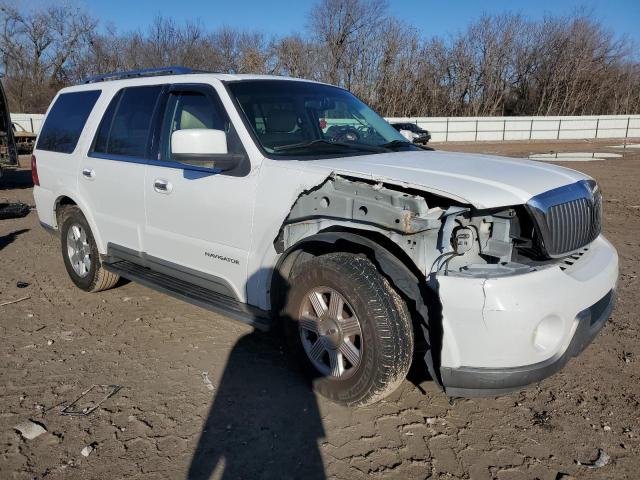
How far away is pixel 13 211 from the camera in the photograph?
9.27 meters

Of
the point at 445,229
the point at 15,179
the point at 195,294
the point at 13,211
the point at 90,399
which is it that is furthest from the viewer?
the point at 15,179

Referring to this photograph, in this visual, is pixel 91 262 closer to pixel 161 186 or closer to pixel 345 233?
pixel 161 186

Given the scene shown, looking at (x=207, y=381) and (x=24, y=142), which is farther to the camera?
(x=24, y=142)

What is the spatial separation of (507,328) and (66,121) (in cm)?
470

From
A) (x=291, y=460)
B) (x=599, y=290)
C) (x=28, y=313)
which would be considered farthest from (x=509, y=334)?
(x=28, y=313)

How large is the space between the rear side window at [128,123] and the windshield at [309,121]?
90cm

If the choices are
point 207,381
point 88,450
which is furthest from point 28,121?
point 88,450

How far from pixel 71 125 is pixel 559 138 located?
4476cm

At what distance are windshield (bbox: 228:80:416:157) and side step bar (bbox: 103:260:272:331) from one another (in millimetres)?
1087

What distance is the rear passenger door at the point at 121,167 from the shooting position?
4274mm

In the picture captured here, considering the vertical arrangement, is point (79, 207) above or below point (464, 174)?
below

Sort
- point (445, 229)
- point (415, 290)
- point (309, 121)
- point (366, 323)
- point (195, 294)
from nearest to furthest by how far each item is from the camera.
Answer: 1. point (445, 229)
2. point (415, 290)
3. point (366, 323)
4. point (195, 294)
5. point (309, 121)

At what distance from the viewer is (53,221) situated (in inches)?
218

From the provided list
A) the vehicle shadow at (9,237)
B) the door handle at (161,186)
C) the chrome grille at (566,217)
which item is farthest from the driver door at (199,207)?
the vehicle shadow at (9,237)
